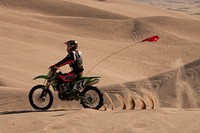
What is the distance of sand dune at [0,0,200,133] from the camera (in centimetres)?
720

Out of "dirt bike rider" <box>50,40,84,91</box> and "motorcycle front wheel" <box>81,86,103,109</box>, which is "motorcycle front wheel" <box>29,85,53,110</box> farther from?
"motorcycle front wheel" <box>81,86,103,109</box>

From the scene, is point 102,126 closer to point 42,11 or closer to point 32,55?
point 32,55

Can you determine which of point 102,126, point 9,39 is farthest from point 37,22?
point 102,126

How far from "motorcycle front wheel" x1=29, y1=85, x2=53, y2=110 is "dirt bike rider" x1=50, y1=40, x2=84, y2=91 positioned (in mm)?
430

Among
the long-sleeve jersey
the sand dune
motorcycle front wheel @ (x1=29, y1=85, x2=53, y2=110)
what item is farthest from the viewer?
motorcycle front wheel @ (x1=29, y1=85, x2=53, y2=110)

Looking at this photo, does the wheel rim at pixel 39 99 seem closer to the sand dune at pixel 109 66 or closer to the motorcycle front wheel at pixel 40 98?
the motorcycle front wheel at pixel 40 98

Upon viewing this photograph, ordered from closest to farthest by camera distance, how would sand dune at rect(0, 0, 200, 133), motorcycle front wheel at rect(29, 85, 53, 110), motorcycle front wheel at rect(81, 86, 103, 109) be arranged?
sand dune at rect(0, 0, 200, 133) < motorcycle front wheel at rect(81, 86, 103, 109) < motorcycle front wheel at rect(29, 85, 53, 110)

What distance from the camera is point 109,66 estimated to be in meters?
21.4

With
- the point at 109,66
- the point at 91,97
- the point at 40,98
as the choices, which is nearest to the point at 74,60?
the point at 91,97

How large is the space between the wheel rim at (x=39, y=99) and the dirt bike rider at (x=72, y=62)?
512 millimetres

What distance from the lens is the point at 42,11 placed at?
128 ft

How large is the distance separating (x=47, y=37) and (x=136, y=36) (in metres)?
5.90

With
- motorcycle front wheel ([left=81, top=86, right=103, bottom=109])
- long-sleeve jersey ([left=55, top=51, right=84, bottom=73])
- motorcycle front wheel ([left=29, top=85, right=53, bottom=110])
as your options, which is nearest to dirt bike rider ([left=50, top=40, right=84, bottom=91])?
long-sleeve jersey ([left=55, top=51, right=84, bottom=73])

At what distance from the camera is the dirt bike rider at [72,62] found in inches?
327
